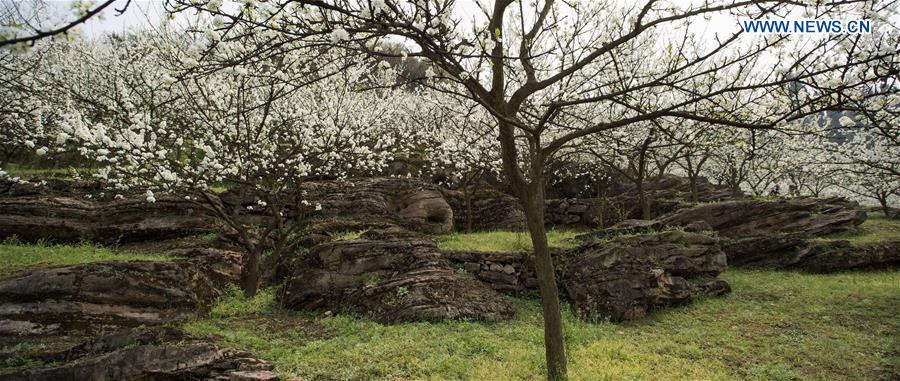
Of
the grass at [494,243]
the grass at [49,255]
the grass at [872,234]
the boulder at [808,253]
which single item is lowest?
the boulder at [808,253]

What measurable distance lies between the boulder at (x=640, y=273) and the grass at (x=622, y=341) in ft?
1.59

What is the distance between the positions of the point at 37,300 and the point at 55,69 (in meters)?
23.0

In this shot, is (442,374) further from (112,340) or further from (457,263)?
(457,263)

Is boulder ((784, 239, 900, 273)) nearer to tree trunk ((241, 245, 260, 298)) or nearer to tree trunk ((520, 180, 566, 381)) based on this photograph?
tree trunk ((520, 180, 566, 381))

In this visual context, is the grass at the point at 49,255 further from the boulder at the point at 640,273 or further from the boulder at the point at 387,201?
Answer: the boulder at the point at 640,273

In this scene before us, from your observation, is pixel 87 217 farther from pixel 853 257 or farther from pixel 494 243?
pixel 853 257

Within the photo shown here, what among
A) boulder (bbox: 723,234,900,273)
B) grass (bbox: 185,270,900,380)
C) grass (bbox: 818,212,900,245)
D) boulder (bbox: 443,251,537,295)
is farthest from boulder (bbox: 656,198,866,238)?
boulder (bbox: 443,251,537,295)

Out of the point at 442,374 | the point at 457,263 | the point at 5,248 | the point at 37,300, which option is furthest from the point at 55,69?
the point at 442,374

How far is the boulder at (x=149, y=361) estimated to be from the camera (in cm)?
673

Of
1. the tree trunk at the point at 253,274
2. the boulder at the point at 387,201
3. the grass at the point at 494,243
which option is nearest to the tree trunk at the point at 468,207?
the boulder at the point at 387,201

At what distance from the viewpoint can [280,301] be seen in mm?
13320

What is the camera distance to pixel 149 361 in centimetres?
699

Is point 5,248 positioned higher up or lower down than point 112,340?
higher up

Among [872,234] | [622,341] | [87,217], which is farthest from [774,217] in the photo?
[87,217]
